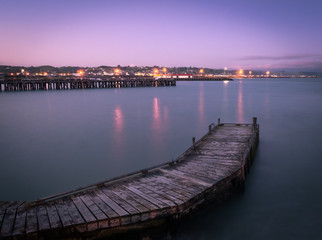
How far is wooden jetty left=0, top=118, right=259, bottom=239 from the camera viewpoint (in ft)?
16.0

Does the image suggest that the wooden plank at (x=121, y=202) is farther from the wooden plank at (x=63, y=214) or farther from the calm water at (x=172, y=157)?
the calm water at (x=172, y=157)

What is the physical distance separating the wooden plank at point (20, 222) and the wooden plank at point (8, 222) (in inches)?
2.7

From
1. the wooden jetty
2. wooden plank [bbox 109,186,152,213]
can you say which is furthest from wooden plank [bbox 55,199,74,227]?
wooden plank [bbox 109,186,152,213]

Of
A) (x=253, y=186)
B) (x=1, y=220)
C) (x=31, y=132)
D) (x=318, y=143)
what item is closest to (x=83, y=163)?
(x=1, y=220)

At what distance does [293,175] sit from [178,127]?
989cm

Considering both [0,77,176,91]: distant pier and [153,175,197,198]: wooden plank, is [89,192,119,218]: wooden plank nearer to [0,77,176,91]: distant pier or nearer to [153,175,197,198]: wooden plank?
[153,175,197,198]: wooden plank

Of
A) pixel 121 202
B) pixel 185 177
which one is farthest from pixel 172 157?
pixel 121 202

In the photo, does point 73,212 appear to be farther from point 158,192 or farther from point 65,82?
point 65,82

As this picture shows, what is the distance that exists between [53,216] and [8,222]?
79 cm

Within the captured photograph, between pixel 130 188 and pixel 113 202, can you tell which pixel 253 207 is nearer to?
pixel 130 188

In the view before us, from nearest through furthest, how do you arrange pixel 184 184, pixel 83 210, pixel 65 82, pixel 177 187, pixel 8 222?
pixel 8 222
pixel 83 210
pixel 177 187
pixel 184 184
pixel 65 82

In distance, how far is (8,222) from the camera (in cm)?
491

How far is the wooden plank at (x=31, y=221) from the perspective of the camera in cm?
471

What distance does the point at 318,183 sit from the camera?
8977 mm
